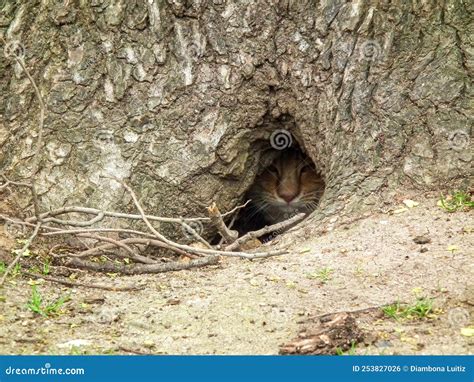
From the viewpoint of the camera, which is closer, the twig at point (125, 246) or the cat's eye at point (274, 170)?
the twig at point (125, 246)

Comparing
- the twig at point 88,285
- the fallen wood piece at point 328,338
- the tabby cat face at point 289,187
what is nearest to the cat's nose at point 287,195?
the tabby cat face at point 289,187

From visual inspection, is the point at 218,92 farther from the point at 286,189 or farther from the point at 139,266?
the point at 286,189

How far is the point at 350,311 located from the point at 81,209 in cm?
160

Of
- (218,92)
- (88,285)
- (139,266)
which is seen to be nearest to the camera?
(88,285)

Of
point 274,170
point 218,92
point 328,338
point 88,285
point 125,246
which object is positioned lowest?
point 328,338

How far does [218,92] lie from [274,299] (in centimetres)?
190

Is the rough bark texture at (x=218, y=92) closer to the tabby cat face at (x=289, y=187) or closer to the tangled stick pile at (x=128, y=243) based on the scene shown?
the tangled stick pile at (x=128, y=243)

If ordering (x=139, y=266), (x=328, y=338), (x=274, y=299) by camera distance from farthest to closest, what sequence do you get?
1. (x=139, y=266)
2. (x=274, y=299)
3. (x=328, y=338)

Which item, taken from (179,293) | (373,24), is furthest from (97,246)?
(373,24)

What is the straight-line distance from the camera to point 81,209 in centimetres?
405

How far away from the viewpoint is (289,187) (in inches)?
251

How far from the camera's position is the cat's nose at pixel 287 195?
6.38 m

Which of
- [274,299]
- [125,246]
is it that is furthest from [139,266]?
[274,299]

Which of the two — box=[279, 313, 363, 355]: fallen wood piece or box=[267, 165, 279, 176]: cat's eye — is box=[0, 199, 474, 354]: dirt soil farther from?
box=[267, 165, 279, 176]: cat's eye
